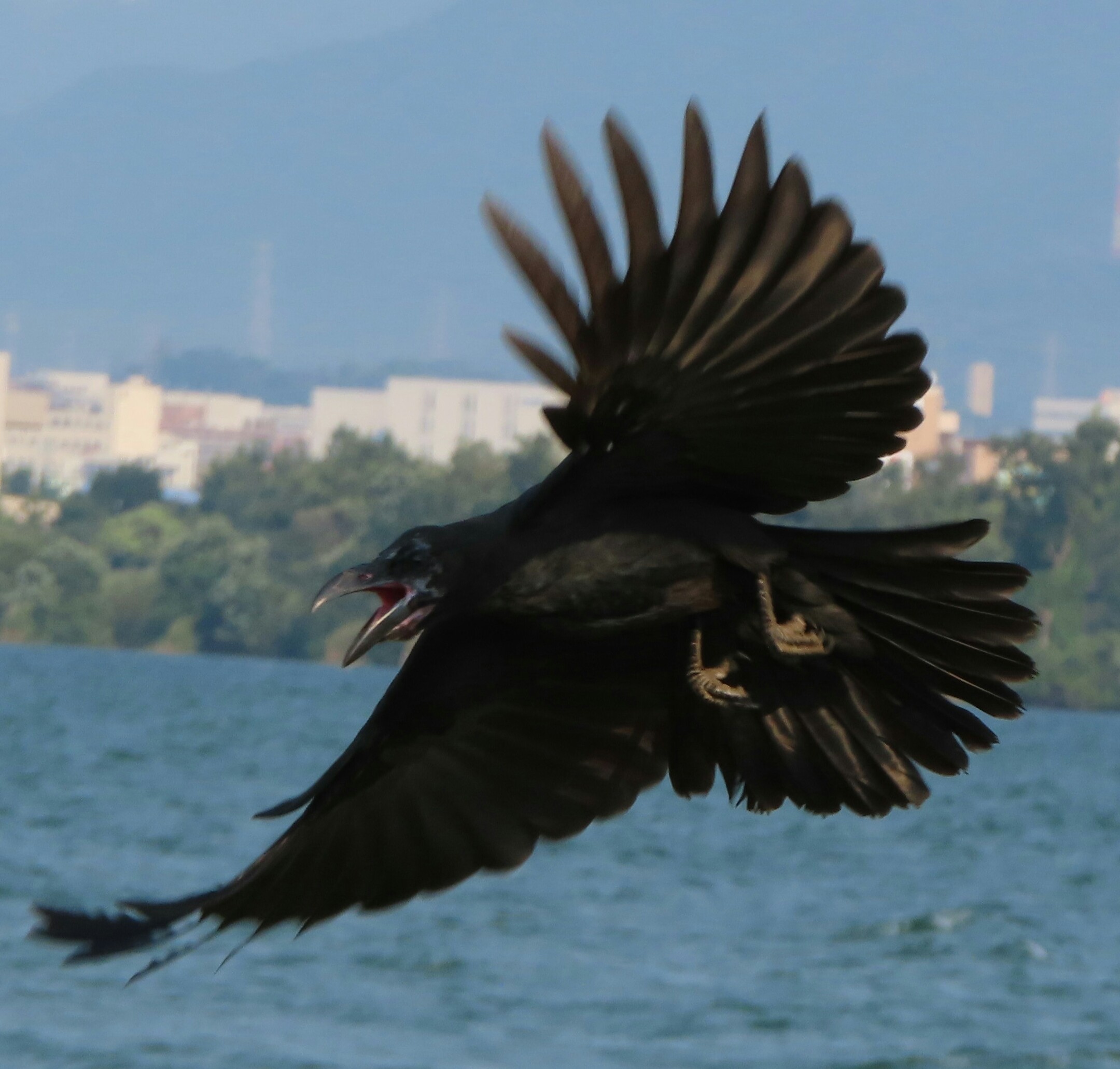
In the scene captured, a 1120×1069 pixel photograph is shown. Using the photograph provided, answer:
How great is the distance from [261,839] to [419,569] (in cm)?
3292

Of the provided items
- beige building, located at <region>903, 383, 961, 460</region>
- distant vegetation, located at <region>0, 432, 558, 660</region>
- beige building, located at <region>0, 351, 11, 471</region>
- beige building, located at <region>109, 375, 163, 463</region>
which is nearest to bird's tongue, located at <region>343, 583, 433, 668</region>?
Answer: distant vegetation, located at <region>0, 432, 558, 660</region>

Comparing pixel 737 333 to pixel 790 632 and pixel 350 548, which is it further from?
pixel 350 548

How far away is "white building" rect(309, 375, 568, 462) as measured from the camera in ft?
529

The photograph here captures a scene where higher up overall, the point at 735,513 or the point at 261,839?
the point at 735,513

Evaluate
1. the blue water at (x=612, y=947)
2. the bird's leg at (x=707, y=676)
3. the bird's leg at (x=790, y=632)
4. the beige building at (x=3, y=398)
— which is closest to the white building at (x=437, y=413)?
the beige building at (x=3, y=398)

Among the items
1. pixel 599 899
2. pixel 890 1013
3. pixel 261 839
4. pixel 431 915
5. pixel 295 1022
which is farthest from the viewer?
pixel 261 839

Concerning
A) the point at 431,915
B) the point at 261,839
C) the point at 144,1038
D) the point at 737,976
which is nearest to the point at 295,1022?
the point at 144,1038

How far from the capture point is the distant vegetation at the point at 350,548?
80875 millimetres

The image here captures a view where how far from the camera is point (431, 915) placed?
30141 millimetres

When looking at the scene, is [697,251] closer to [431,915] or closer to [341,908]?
[341,908]

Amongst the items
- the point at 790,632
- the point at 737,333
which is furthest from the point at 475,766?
the point at 737,333

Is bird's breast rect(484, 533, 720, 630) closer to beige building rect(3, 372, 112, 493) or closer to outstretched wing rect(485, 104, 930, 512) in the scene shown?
outstretched wing rect(485, 104, 930, 512)

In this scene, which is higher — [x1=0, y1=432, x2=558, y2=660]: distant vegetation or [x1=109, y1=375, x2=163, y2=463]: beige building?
[x1=109, y1=375, x2=163, y2=463]: beige building

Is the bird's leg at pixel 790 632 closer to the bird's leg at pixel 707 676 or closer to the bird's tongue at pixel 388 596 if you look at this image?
the bird's leg at pixel 707 676
